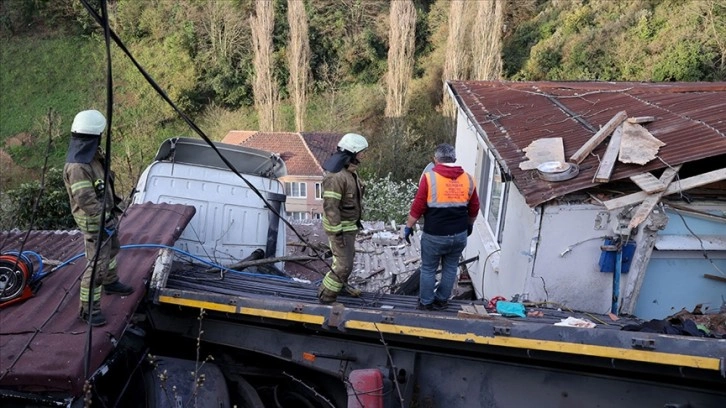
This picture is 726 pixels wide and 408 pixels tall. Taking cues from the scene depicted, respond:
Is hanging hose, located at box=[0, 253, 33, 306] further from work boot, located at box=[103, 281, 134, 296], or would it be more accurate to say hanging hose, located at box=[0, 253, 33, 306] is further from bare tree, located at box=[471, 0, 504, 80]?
bare tree, located at box=[471, 0, 504, 80]

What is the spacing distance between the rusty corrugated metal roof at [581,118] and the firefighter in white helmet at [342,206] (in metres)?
1.75

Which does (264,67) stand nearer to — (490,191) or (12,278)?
(490,191)

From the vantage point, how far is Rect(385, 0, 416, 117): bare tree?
93.1 ft

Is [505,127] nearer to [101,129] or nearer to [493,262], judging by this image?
[493,262]

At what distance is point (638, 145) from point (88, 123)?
4932 mm

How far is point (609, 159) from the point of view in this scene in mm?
5738

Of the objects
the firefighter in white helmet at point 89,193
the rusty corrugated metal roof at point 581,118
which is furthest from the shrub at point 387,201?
the firefighter in white helmet at point 89,193

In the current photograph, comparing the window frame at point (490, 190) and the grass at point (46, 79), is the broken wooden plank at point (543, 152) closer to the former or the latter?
the window frame at point (490, 190)

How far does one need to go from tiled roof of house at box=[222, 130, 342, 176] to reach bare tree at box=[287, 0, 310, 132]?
291cm

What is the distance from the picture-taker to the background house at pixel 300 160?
24984mm

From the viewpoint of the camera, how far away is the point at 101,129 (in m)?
4.35

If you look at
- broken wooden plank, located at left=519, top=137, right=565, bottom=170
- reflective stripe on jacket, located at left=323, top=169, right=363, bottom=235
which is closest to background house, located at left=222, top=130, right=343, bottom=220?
broken wooden plank, located at left=519, top=137, right=565, bottom=170

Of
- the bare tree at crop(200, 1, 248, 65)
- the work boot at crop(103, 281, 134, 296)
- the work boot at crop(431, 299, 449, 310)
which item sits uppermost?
the bare tree at crop(200, 1, 248, 65)

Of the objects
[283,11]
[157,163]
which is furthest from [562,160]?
[283,11]
